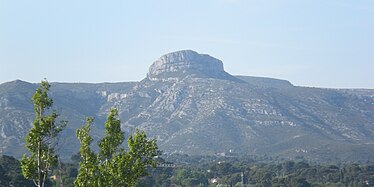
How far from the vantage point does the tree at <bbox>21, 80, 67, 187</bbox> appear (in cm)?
3341

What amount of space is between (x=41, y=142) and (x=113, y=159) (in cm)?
387

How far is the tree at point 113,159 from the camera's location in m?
33.0

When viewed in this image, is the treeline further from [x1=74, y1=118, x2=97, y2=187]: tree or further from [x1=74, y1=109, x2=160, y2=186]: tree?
[x1=74, y1=118, x2=97, y2=187]: tree

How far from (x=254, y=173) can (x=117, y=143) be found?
114469 millimetres

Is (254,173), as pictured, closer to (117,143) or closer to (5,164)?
(5,164)

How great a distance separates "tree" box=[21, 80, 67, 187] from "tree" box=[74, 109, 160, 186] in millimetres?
1480

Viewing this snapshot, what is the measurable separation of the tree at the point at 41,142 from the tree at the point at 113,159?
1480 millimetres

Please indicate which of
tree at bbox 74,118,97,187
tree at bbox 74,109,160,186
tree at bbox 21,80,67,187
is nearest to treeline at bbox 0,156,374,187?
tree at bbox 74,109,160,186

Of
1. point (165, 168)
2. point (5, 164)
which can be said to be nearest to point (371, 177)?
point (165, 168)

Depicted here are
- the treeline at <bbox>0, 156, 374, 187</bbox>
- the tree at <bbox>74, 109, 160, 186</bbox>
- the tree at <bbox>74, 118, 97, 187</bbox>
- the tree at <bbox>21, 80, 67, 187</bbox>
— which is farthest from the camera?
the treeline at <bbox>0, 156, 374, 187</bbox>

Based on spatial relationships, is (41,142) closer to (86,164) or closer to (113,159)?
(86,164)

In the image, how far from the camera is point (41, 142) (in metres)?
34.0

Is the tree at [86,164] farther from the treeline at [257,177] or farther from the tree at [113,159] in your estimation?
the treeline at [257,177]

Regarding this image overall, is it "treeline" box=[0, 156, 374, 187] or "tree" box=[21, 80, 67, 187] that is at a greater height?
"tree" box=[21, 80, 67, 187]
